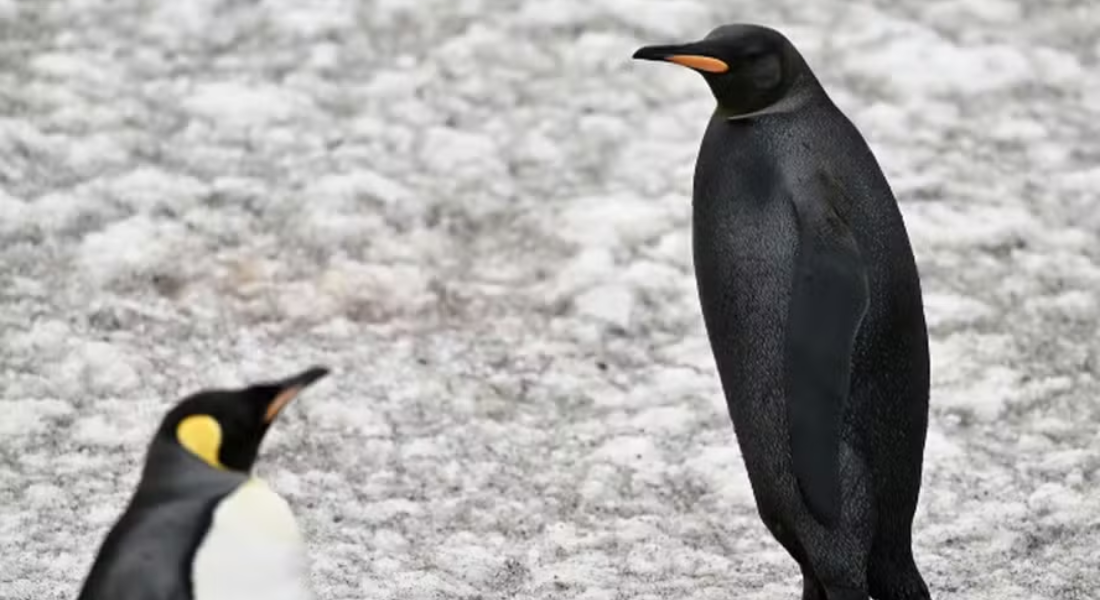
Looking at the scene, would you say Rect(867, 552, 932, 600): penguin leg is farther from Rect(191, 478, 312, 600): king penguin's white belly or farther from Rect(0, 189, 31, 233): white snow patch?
Rect(0, 189, 31, 233): white snow patch

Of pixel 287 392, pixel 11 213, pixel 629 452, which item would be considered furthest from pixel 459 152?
pixel 287 392

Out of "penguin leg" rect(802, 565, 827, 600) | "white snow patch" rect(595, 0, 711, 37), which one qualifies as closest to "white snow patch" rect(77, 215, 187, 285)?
"white snow patch" rect(595, 0, 711, 37)

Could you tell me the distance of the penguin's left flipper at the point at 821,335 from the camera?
122 inches

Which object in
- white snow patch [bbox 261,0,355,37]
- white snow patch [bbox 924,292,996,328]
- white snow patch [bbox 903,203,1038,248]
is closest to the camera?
white snow patch [bbox 924,292,996,328]

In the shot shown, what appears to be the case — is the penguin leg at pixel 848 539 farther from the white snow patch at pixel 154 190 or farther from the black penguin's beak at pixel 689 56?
the white snow patch at pixel 154 190

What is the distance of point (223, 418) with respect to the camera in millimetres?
2729

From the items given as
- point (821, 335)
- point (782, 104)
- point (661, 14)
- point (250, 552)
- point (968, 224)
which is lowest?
point (968, 224)

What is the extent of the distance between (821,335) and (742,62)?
438mm

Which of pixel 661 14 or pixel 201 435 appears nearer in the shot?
pixel 201 435

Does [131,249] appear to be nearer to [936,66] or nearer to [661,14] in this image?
[661,14]

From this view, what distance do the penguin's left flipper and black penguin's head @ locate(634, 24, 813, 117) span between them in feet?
0.59

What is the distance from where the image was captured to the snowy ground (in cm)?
400

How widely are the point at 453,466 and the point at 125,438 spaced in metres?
0.66

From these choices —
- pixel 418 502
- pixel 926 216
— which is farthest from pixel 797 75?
pixel 926 216
